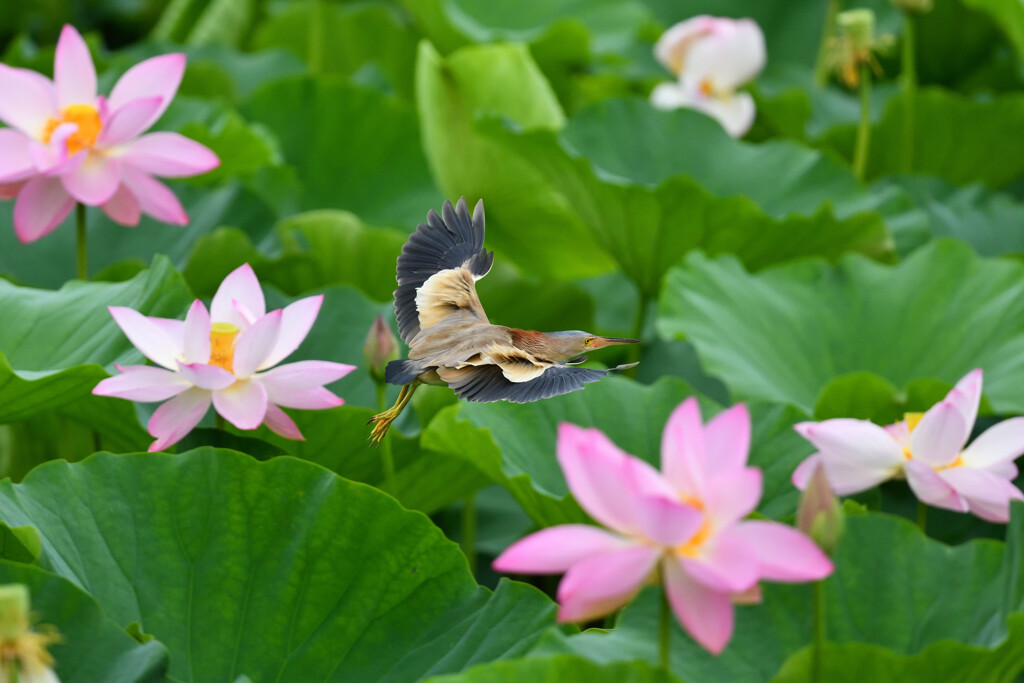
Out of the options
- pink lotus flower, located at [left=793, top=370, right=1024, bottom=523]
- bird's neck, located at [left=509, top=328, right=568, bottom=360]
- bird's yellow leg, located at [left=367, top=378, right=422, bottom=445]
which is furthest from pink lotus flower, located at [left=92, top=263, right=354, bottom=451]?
pink lotus flower, located at [left=793, top=370, right=1024, bottom=523]

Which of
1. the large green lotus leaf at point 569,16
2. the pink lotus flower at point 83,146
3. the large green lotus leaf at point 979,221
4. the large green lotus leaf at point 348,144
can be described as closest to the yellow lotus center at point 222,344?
the pink lotus flower at point 83,146

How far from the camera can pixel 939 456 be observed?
28.4 inches

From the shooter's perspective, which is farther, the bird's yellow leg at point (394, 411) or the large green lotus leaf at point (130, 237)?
the large green lotus leaf at point (130, 237)

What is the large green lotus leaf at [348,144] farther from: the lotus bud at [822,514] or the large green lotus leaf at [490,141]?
the lotus bud at [822,514]

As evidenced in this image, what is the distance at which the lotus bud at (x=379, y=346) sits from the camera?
0.80m

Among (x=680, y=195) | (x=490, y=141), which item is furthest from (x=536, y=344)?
(x=490, y=141)

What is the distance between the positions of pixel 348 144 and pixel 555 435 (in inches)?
35.2

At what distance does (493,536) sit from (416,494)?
0.25 metres

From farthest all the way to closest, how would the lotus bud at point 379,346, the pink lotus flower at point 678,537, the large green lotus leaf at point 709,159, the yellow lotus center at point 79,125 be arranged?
the large green lotus leaf at point 709,159 < the yellow lotus center at point 79,125 < the lotus bud at point 379,346 < the pink lotus flower at point 678,537

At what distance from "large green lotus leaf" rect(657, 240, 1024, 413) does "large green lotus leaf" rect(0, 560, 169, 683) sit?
68 cm

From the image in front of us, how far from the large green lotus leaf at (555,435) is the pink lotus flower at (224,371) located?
12cm

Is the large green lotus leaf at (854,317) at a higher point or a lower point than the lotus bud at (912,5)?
lower

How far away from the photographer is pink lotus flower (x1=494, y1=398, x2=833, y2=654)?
1.35 feet

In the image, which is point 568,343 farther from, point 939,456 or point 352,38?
point 352,38
